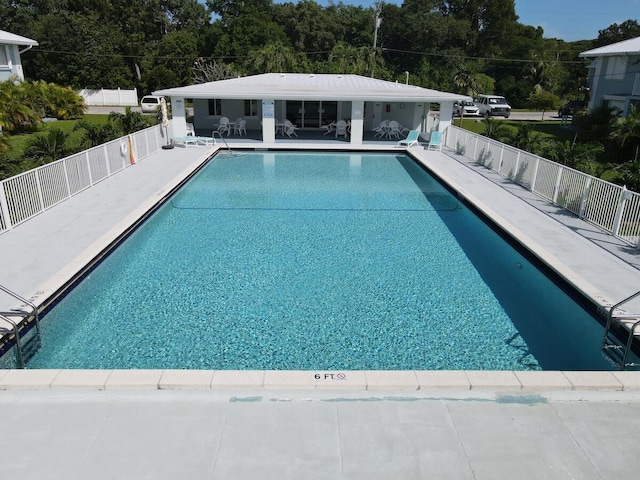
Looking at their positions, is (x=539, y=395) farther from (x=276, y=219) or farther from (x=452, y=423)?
(x=276, y=219)

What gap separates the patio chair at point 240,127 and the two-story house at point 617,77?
Result: 17.2 m

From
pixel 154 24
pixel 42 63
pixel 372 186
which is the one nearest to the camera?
pixel 372 186

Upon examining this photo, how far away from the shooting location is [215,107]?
23.6m

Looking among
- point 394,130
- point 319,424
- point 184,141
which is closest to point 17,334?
point 319,424

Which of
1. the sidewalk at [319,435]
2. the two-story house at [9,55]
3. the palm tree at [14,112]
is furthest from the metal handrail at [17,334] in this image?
the two-story house at [9,55]

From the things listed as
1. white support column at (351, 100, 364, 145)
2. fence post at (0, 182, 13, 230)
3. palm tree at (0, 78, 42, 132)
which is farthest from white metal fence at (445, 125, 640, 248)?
palm tree at (0, 78, 42, 132)

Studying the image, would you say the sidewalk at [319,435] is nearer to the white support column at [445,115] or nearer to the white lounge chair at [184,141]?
the white lounge chair at [184,141]

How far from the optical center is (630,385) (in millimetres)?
4695

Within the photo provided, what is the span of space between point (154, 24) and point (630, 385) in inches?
2242

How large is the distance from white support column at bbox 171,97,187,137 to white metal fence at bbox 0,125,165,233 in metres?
4.32

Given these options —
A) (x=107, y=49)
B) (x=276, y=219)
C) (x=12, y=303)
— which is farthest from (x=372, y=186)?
(x=107, y=49)

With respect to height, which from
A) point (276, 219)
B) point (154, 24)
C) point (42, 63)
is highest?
point (154, 24)

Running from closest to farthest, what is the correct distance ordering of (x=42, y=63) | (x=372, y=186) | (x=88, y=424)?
(x=88, y=424)
(x=372, y=186)
(x=42, y=63)

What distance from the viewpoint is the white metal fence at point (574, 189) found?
8578 mm
